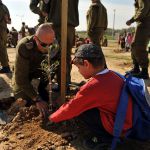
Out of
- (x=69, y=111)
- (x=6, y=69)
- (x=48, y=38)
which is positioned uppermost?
(x=48, y=38)

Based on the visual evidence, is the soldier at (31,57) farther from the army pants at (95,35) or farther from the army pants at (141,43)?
the army pants at (95,35)

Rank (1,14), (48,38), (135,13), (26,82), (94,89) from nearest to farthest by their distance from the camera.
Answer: (94,89) → (48,38) → (26,82) → (135,13) → (1,14)

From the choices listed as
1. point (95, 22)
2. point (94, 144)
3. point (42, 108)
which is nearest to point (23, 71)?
point (42, 108)

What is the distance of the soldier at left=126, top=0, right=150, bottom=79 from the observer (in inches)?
295

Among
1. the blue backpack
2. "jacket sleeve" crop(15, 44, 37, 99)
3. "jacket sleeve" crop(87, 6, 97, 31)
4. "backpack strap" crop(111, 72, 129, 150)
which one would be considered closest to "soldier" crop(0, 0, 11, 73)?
"jacket sleeve" crop(87, 6, 97, 31)

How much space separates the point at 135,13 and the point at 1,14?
2.94m

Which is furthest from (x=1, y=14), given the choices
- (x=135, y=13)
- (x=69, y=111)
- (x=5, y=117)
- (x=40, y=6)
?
(x=69, y=111)

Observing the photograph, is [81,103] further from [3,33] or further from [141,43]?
[3,33]

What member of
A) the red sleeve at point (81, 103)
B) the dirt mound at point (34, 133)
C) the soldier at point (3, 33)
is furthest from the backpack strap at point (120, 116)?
the soldier at point (3, 33)

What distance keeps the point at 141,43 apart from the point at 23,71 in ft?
10.6

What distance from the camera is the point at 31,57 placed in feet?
17.1

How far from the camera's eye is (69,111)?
4039 mm

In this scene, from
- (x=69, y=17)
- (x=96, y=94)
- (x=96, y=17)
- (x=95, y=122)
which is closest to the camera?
(x=96, y=94)

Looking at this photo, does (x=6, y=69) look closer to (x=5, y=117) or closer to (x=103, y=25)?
(x=103, y=25)
